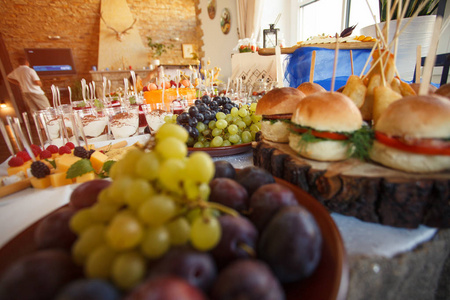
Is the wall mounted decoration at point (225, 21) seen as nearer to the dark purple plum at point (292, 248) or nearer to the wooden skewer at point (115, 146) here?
the wooden skewer at point (115, 146)

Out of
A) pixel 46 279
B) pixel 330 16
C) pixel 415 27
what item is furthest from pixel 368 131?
pixel 330 16

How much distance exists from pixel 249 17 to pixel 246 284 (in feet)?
17.7

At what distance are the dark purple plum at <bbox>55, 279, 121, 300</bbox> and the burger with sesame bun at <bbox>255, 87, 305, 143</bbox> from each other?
0.73 meters

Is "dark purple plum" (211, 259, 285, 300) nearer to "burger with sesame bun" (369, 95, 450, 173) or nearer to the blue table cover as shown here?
"burger with sesame bun" (369, 95, 450, 173)

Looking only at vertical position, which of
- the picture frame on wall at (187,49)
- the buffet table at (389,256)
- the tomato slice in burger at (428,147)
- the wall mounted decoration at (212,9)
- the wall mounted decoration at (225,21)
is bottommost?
the buffet table at (389,256)

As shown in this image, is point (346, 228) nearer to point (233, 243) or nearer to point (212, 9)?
point (233, 243)

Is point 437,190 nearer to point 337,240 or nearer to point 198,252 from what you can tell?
point 337,240

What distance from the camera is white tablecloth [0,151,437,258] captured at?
491mm

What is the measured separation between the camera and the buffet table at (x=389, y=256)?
451 mm

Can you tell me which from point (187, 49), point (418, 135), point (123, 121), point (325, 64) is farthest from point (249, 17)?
point (418, 135)

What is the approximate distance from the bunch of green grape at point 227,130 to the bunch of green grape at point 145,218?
0.68 meters

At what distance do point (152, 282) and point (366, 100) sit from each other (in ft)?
3.06

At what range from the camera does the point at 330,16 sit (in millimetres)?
3832

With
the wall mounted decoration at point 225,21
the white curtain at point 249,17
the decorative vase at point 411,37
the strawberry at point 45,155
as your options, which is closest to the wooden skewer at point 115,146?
the strawberry at point 45,155
